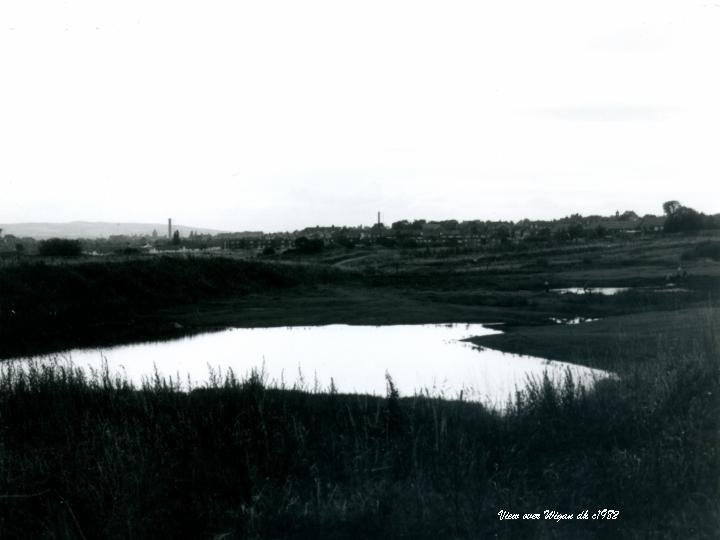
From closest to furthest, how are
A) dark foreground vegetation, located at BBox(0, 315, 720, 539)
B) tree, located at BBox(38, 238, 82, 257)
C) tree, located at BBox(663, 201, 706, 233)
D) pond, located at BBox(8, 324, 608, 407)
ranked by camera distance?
dark foreground vegetation, located at BBox(0, 315, 720, 539) < pond, located at BBox(8, 324, 608, 407) < tree, located at BBox(38, 238, 82, 257) < tree, located at BBox(663, 201, 706, 233)

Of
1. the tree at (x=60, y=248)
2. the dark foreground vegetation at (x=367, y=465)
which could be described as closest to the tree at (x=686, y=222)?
the tree at (x=60, y=248)

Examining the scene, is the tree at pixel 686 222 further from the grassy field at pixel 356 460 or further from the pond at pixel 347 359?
the grassy field at pixel 356 460

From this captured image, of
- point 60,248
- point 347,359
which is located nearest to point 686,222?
point 60,248

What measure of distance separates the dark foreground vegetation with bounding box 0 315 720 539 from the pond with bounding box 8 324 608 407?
14.5 feet

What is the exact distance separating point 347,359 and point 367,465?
1605cm

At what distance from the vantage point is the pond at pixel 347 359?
20172mm

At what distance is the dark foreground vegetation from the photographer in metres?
8.00

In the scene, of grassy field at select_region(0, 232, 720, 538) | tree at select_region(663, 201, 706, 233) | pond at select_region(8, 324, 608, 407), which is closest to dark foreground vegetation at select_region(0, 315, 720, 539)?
grassy field at select_region(0, 232, 720, 538)

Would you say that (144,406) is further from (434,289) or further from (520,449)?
(434,289)

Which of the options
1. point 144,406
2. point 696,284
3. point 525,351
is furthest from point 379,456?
point 696,284

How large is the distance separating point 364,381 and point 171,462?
1192 cm

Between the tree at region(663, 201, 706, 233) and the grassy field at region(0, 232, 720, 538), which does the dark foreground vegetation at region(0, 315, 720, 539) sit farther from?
the tree at region(663, 201, 706, 233)

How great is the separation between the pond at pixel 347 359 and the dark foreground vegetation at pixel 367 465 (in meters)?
4.43

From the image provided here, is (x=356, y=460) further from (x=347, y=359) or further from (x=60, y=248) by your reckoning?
(x=60, y=248)
